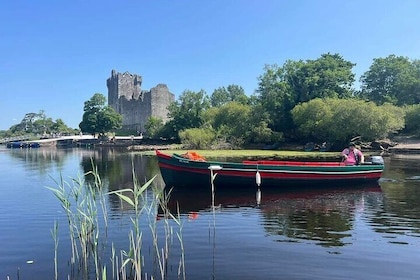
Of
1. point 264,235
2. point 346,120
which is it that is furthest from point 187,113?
point 264,235

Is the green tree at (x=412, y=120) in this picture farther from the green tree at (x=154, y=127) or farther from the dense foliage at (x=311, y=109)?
the green tree at (x=154, y=127)

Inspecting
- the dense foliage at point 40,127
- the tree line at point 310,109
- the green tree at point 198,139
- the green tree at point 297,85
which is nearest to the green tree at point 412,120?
the tree line at point 310,109

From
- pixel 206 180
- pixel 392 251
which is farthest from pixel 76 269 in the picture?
pixel 206 180

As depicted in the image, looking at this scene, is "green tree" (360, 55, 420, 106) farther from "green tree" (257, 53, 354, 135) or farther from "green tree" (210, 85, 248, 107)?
"green tree" (210, 85, 248, 107)

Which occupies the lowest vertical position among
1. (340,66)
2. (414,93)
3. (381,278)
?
(381,278)

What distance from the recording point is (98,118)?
9762cm

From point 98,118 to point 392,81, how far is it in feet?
224

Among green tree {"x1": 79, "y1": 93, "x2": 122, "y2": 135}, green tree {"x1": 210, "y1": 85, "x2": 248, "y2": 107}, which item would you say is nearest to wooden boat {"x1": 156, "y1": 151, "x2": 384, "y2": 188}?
green tree {"x1": 79, "y1": 93, "x2": 122, "y2": 135}

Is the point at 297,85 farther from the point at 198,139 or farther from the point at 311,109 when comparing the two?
the point at 198,139

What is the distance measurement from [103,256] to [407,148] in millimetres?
48872

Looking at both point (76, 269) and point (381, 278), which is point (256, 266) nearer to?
point (381, 278)

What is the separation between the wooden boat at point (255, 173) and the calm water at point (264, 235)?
3.49ft

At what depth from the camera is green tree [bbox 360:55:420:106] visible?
72.6 metres

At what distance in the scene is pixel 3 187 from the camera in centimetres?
2092
